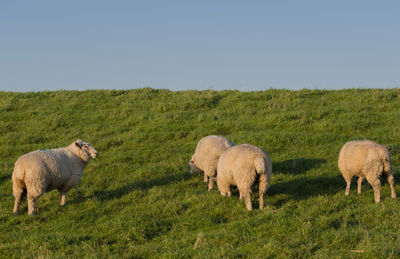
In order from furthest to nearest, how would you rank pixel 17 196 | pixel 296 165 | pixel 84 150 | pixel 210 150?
pixel 296 165 < pixel 210 150 < pixel 84 150 < pixel 17 196

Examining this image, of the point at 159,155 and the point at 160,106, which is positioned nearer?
the point at 159,155

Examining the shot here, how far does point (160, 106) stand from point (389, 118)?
11580 millimetres

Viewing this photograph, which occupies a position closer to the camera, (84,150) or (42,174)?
(42,174)

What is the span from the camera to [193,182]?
12.4 meters

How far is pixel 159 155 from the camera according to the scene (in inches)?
608

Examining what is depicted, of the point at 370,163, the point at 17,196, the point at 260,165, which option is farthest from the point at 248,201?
the point at 17,196

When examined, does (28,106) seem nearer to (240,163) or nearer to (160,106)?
(160,106)

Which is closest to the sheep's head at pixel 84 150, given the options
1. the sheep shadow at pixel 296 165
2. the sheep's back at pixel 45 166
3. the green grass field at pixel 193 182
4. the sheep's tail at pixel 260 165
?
the sheep's back at pixel 45 166

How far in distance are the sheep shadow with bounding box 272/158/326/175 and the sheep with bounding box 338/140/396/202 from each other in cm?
239

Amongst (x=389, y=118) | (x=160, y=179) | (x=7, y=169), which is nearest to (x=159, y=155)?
(x=160, y=179)

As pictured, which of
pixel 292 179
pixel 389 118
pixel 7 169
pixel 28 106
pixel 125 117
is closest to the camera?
pixel 292 179

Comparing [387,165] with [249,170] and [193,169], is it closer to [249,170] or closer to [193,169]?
[249,170]

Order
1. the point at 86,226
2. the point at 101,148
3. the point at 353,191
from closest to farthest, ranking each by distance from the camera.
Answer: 1. the point at 86,226
2. the point at 353,191
3. the point at 101,148

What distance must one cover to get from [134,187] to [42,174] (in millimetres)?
2786
